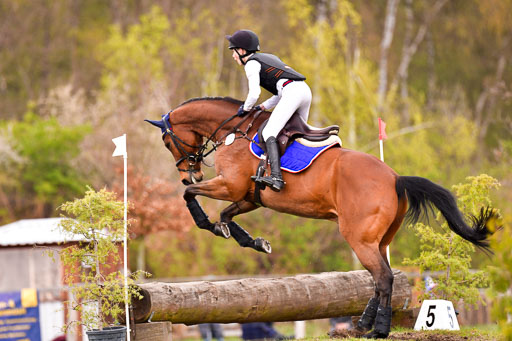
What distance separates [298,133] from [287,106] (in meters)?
0.27

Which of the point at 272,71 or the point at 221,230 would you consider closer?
the point at 272,71

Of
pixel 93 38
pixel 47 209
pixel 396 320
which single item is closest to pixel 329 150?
pixel 396 320

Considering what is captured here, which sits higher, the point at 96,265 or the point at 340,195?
the point at 340,195

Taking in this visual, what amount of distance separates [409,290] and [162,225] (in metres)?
11.6

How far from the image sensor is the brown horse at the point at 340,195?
19.8ft

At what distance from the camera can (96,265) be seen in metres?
6.07

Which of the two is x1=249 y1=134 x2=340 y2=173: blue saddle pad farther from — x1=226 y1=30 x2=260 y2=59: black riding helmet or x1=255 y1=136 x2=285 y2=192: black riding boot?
x1=226 y1=30 x2=260 y2=59: black riding helmet

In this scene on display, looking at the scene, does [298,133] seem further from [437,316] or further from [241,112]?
[437,316]

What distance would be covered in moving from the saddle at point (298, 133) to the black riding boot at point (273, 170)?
5.3 inches

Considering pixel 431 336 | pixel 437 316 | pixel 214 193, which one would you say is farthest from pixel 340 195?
pixel 437 316

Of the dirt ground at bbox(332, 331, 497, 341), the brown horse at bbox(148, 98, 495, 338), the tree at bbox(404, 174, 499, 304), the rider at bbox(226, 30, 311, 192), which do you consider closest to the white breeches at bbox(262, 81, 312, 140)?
the rider at bbox(226, 30, 311, 192)

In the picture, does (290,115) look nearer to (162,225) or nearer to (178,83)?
(162,225)

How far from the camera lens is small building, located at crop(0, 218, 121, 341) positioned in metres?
11.1

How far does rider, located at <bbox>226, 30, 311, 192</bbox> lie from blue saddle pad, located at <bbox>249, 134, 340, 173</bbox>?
3.9 inches
